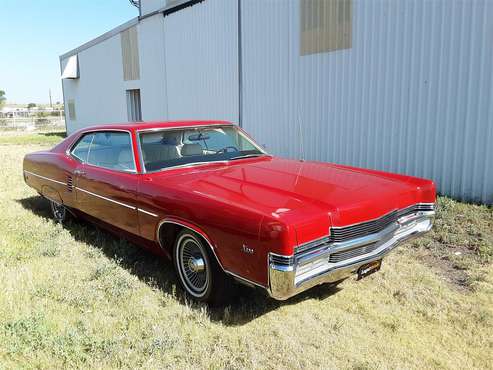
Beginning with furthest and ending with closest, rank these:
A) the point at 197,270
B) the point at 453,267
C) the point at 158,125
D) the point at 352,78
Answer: the point at 352,78
the point at 158,125
the point at 453,267
the point at 197,270

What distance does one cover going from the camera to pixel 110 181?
4082 millimetres

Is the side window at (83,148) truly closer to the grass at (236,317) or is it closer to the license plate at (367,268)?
the grass at (236,317)

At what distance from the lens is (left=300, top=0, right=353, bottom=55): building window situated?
7707mm

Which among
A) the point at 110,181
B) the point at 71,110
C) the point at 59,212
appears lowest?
the point at 59,212

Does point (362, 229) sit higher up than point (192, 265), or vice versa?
point (362, 229)

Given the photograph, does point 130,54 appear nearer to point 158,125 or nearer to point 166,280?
point 158,125

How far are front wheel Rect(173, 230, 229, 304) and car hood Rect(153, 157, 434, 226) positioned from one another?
1.39 ft

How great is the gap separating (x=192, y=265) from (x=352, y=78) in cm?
561

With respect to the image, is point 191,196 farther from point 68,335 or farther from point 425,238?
point 425,238

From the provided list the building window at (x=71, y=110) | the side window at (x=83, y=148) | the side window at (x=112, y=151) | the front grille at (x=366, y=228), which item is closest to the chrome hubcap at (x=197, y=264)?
the front grille at (x=366, y=228)

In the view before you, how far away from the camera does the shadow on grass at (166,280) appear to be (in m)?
3.27

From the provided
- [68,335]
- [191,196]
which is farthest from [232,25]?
[68,335]

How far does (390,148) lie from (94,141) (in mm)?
4777

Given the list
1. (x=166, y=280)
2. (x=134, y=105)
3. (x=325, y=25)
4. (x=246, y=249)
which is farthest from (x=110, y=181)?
(x=134, y=105)
